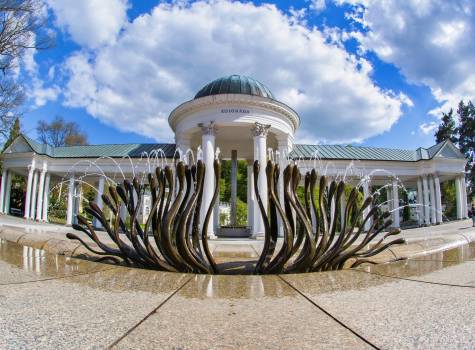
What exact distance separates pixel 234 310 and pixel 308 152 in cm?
2937

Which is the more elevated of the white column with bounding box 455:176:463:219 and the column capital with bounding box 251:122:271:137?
the column capital with bounding box 251:122:271:137

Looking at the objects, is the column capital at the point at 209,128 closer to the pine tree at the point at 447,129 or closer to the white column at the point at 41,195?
the white column at the point at 41,195

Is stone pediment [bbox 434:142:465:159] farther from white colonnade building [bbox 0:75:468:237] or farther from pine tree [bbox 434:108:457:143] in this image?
pine tree [bbox 434:108:457:143]

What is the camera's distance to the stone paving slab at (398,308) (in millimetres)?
1808

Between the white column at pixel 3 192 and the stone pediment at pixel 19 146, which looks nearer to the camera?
the stone pediment at pixel 19 146

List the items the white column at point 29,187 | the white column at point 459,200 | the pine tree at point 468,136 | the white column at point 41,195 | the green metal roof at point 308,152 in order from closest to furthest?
1. the green metal roof at point 308,152
2. the white column at point 29,187
3. the white column at point 41,195
4. the white column at point 459,200
5. the pine tree at point 468,136

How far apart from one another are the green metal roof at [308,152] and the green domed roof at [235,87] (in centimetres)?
853

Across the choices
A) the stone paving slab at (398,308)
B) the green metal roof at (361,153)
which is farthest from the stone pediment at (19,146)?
the stone paving slab at (398,308)

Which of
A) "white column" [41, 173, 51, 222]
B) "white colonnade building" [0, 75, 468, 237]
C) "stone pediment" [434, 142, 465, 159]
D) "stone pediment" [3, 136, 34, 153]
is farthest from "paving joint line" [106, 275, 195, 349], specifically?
"stone pediment" [3, 136, 34, 153]

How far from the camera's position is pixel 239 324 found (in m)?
2.07

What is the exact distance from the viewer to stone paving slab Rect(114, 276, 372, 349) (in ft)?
5.78

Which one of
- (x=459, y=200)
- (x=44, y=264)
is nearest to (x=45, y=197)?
(x=44, y=264)

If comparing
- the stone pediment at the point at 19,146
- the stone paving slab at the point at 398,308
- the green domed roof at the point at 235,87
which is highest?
the green domed roof at the point at 235,87

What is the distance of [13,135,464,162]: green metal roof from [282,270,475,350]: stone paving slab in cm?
2677
